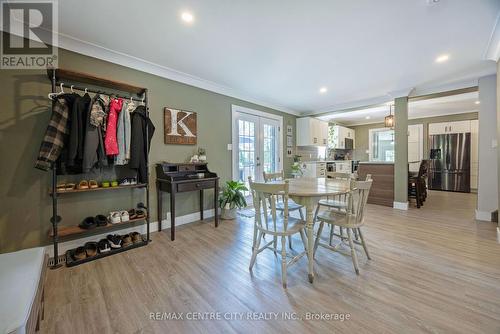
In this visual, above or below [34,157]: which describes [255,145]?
above

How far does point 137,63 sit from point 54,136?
4.68ft

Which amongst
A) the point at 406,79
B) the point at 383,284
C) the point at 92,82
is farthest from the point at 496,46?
the point at 92,82

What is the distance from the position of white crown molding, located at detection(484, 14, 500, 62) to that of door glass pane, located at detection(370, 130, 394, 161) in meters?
5.10

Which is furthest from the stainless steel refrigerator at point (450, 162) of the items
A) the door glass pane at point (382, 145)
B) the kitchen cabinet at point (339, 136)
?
the kitchen cabinet at point (339, 136)

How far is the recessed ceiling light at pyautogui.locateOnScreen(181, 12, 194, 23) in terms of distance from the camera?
6.21ft

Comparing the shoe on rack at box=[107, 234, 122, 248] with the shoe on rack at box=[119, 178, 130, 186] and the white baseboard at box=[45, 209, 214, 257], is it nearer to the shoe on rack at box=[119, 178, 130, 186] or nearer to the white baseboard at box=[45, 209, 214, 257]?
the white baseboard at box=[45, 209, 214, 257]

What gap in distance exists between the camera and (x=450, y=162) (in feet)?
19.5

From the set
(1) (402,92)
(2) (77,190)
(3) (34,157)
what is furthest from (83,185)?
(1) (402,92)

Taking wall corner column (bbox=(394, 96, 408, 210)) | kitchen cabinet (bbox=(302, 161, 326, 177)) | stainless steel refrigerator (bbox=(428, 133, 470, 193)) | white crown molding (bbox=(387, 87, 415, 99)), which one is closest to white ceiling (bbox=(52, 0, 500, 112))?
white crown molding (bbox=(387, 87, 415, 99))

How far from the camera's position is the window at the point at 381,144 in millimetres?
7340

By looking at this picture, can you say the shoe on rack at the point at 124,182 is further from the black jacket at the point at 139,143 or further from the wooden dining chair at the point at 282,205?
the wooden dining chair at the point at 282,205

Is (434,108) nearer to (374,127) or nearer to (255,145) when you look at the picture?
(374,127)

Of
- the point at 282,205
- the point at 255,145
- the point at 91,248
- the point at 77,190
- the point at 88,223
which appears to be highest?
the point at 255,145

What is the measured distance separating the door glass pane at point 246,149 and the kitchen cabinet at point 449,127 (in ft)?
19.4
